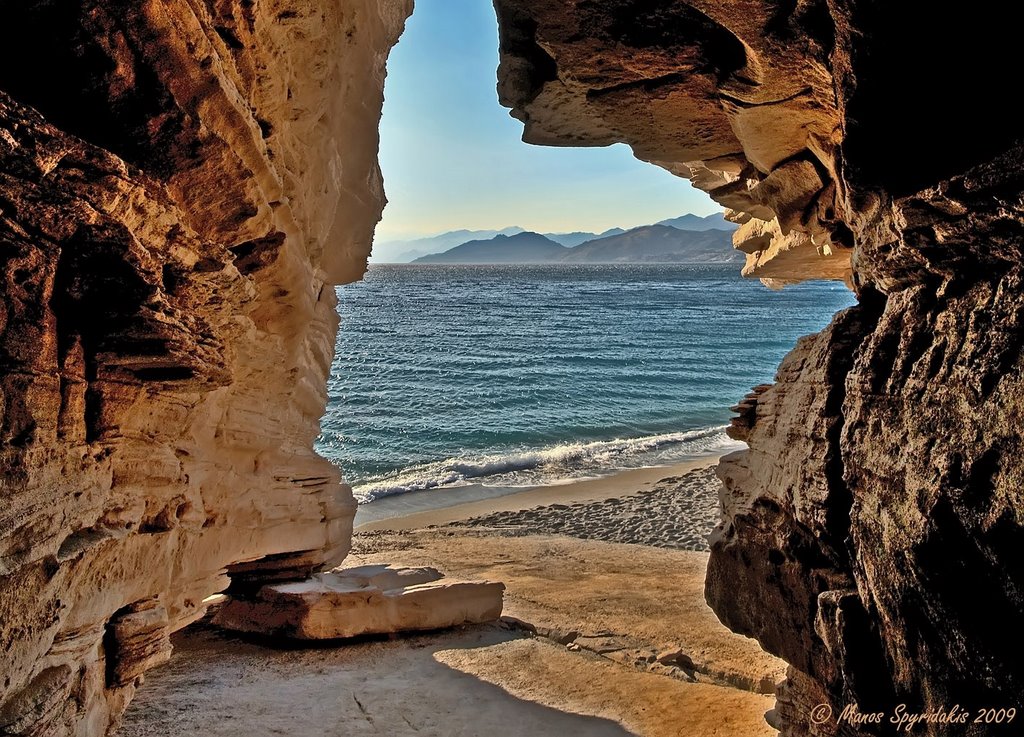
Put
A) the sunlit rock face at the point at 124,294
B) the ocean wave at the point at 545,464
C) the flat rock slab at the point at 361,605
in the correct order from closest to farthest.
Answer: the sunlit rock face at the point at 124,294, the flat rock slab at the point at 361,605, the ocean wave at the point at 545,464

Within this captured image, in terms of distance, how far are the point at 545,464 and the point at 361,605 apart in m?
14.5

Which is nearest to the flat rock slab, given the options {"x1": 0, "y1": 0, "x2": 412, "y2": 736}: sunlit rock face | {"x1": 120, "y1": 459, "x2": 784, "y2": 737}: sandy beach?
{"x1": 120, "y1": 459, "x2": 784, "y2": 737}: sandy beach

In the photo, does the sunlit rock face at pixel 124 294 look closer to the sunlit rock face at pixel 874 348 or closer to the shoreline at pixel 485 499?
the sunlit rock face at pixel 874 348

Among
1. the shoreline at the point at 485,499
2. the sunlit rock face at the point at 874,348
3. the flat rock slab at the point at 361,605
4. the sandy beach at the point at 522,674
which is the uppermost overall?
the sunlit rock face at the point at 874,348

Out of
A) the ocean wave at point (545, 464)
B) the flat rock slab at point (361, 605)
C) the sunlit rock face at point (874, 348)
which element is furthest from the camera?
the ocean wave at point (545, 464)

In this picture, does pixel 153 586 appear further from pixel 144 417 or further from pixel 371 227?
pixel 371 227

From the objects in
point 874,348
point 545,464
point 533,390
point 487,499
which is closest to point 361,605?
point 874,348

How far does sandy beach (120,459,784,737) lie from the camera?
6.64m

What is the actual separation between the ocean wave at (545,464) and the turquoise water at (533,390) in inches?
2.6

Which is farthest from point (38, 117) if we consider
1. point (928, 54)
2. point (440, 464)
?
point (440, 464)

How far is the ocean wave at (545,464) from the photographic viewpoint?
2092 cm

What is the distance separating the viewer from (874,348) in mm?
4832

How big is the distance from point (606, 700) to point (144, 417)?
18.8 feet

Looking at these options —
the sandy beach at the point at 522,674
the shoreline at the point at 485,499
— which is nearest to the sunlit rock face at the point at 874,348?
the sandy beach at the point at 522,674
